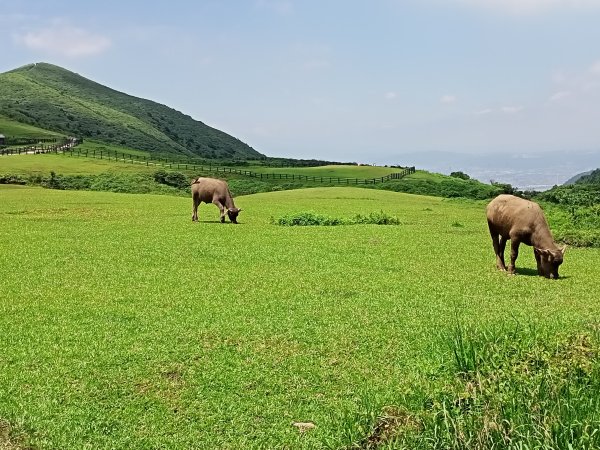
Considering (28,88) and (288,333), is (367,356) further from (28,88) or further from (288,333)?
(28,88)

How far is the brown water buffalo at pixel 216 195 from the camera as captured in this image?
98.8ft

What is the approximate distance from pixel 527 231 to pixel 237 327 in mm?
10218

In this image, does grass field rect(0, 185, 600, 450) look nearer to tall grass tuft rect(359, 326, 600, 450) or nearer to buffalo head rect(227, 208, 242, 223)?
tall grass tuft rect(359, 326, 600, 450)

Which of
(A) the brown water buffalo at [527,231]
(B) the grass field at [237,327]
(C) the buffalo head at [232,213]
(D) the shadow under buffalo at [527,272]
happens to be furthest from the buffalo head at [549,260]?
(C) the buffalo head at [232,213]

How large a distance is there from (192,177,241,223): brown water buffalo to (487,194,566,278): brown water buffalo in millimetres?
15297

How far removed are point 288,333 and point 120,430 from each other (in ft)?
14.2

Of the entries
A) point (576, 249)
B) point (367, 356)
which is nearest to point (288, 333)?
point (367, 356)

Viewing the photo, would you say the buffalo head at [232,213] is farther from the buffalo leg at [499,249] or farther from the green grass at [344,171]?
the green grass at [344,171]

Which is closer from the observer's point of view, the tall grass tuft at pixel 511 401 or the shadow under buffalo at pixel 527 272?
the tall grass tuft at pixel 511 401

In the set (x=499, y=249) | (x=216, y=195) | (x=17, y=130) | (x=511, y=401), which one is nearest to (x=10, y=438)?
(x=511, y=401)

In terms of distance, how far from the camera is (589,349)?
8.69m

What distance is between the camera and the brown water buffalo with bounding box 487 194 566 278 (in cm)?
1700

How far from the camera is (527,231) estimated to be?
1738 centimetres

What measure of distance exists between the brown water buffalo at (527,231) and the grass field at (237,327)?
60 centimetres
